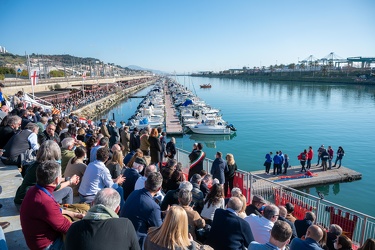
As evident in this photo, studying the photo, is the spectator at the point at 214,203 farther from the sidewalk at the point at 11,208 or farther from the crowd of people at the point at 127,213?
the sidewalk at the point at 11,208

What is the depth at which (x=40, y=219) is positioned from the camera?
2.81 meters

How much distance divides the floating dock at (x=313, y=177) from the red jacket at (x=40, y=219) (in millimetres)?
13967

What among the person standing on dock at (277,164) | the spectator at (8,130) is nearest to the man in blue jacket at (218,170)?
the spectator at (8,130)

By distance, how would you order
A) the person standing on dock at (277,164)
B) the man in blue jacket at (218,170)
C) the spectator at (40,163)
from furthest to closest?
the person standing on dock at (277,164) < the man in blue jacket at (218,170) < the spectator at (40,163)

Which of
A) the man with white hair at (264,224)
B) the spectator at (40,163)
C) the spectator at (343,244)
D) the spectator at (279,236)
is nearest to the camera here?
the spectator at (279,236)

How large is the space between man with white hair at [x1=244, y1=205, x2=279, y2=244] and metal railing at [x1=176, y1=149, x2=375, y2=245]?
154 inches

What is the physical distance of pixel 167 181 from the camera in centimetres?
557

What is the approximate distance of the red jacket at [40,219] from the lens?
9.11 ft

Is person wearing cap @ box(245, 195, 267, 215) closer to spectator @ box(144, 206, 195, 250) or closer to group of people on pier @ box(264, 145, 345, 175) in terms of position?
spectator @ box(144, 206, 195, 250)

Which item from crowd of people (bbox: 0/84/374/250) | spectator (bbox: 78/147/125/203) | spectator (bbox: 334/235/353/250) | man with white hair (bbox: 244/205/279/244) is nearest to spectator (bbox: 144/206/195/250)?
crowd of people (bbox: 0/84/374/250)

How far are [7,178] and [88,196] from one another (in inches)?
103

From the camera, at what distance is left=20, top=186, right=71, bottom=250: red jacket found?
278 cm

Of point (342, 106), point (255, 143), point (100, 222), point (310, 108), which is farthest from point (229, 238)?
point (342, 106)

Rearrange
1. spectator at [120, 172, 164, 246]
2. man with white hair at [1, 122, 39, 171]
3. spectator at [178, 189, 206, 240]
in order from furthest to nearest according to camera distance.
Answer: man with white hair at [1, 122, 39, 171]
spectator at [178, 189, 206, 240]
spectator at [120, 172, 164, 246]
